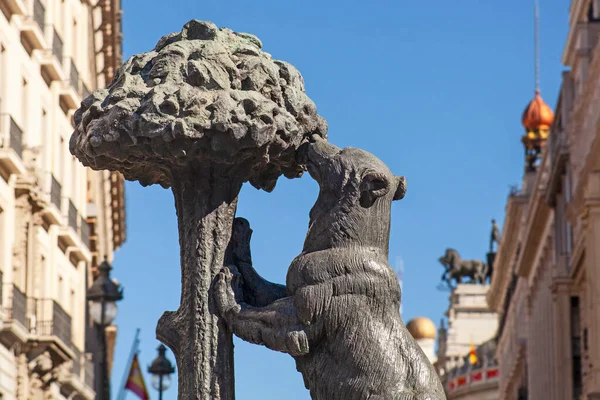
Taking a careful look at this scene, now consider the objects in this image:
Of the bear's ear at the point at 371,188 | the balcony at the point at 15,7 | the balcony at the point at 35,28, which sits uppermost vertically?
the balcony at the point at 35,28

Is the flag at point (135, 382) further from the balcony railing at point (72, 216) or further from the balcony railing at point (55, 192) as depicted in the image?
the balcony railing at point (72, 216)

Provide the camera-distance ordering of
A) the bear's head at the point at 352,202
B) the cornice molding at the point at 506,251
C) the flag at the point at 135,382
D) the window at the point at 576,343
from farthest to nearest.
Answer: the cornice molding at the point at 506,251 → the window at the point at 576,343 → the flag at the point at 135,382 → the bear's head at the point at 352,202

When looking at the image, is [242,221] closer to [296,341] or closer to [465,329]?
[296,341]

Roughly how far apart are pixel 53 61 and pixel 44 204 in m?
3.21

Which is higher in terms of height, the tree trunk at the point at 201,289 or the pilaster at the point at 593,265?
the pilaster at the point at 593,265

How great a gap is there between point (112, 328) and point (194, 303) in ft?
169

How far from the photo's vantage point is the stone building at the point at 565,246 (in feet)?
137

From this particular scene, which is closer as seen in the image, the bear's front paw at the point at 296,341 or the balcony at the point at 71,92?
the bear's front paw at the point at 296,341

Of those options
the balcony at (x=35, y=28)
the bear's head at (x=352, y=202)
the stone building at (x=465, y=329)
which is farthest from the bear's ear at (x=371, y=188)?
the stone building at (x=465, y=329)

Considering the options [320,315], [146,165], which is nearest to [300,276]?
[320,315]

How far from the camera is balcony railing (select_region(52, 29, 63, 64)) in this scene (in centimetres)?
4109

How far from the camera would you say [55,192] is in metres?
41.7

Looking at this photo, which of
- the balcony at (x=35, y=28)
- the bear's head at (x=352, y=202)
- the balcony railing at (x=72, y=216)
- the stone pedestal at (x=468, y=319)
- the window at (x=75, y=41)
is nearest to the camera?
the bear's head at (x=352, y=202)

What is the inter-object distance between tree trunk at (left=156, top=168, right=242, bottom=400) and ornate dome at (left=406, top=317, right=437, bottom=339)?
106950 millimetres
